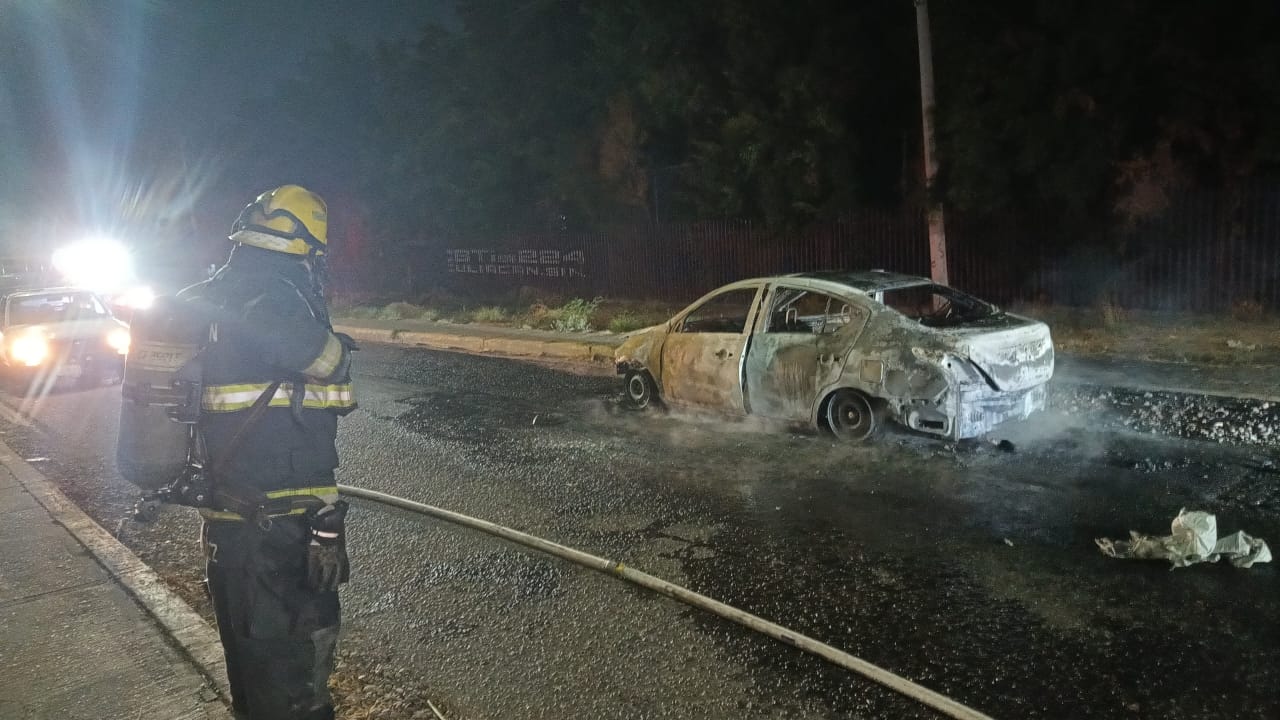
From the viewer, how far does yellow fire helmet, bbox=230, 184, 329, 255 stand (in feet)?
10.2

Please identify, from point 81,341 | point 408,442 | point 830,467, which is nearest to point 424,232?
point 81,341

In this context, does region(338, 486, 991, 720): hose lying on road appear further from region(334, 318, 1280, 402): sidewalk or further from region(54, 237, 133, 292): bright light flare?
region(54, 237, 133, 292): bright light flare

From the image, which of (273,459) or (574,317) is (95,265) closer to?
(574,317)

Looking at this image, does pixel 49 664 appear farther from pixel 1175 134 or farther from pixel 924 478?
pixel 1175 134

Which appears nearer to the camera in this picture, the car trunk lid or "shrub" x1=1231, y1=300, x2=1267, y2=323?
the car trunk lid

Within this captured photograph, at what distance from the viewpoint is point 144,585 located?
5355mm

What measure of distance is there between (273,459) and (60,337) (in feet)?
40.1

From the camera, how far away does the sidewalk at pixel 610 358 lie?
919 centimetres

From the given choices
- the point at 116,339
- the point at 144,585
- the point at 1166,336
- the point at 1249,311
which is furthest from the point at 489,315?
the point at 144,585

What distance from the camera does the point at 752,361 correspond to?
828 centimetres

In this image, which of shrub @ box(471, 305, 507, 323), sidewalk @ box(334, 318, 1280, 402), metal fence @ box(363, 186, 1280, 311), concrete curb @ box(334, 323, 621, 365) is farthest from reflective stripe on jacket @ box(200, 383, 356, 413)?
shrub @ box(471, 305, 507, 323)

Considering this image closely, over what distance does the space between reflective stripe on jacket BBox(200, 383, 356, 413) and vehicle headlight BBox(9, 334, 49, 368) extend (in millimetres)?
12186

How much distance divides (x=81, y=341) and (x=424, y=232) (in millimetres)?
16678

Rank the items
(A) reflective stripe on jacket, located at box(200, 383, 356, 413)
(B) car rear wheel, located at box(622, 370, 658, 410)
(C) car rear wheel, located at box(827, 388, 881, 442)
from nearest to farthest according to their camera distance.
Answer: (A) reflective stripe on jacket, located at box(200, 383, 356, 413), (C) car rear wheel, located at box(827, 388, 881, 442), (B) car rear wheel, located at box(622, 370, 658, 410)
